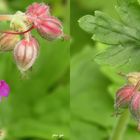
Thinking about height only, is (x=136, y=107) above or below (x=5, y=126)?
A: above

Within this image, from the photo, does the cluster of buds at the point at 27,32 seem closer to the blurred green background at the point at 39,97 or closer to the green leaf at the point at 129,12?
the green leaf at the point at 129,12

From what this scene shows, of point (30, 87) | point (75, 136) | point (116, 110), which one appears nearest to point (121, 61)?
point (116, 110)

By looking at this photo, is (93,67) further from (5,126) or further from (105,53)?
(105,53)

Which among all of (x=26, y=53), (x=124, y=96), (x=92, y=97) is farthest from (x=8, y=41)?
(x=92, y=97)

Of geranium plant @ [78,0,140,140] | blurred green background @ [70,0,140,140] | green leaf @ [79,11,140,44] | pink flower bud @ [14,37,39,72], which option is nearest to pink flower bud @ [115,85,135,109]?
geranium plant @ [78,0,140,140]

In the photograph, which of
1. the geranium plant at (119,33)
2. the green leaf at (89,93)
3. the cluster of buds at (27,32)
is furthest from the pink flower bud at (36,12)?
the green leaf at (89,93)
